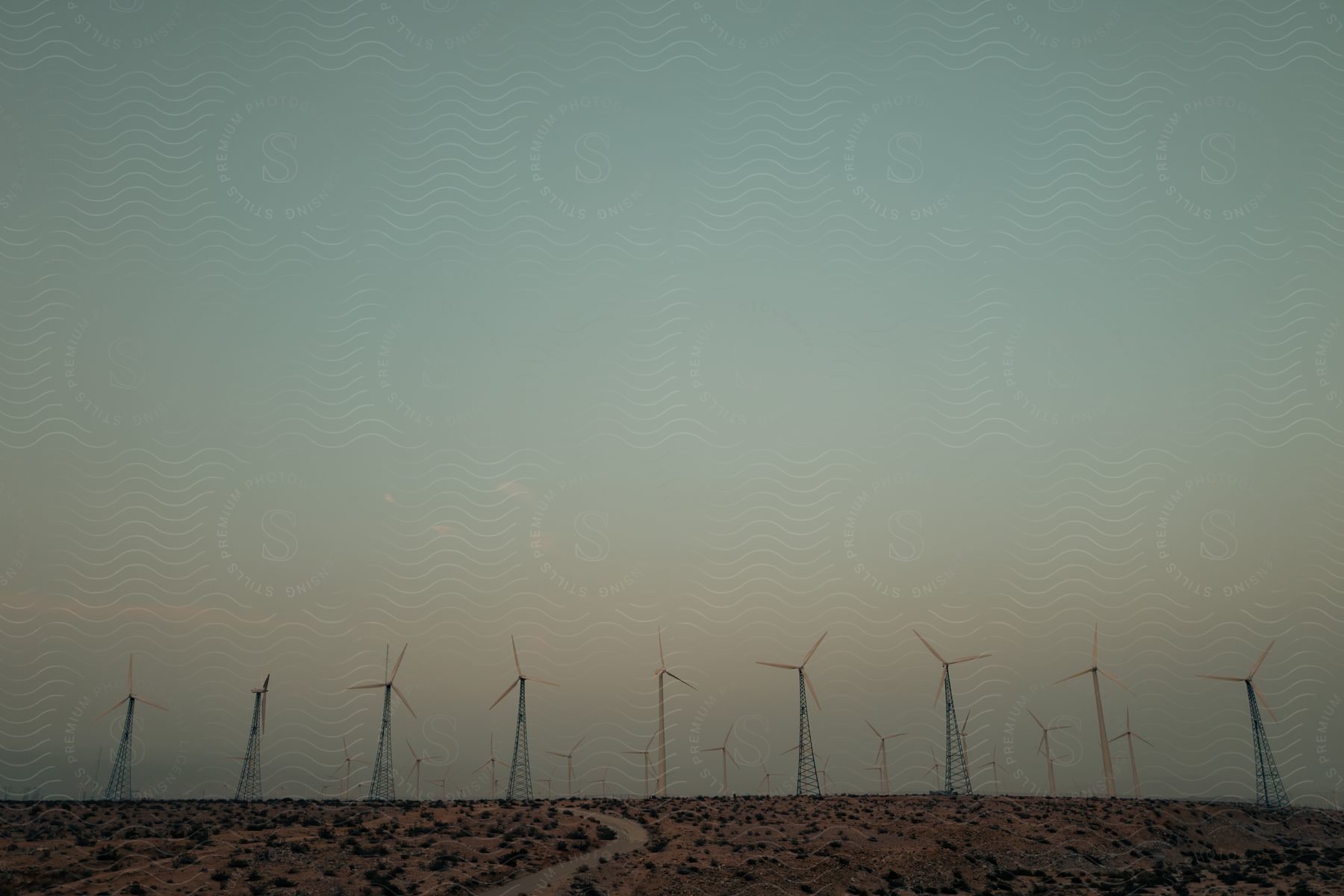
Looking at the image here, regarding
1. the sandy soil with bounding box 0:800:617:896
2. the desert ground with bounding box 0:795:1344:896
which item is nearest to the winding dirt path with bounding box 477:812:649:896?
the desert ground with bounding box 0:795:1344:896

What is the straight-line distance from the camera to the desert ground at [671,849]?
6962 centimetres

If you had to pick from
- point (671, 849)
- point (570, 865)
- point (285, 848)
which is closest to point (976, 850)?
point (671, 849)

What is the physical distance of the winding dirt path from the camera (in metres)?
68.5

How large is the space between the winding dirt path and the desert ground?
258 millimetres

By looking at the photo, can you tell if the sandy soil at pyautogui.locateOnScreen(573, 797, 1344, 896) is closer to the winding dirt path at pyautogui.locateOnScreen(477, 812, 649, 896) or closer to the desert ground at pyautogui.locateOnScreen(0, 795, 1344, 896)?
the desert ground at pyautogui.locateOnScreen(0, 795, 1344, 896)

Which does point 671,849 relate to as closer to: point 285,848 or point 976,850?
point 976,850

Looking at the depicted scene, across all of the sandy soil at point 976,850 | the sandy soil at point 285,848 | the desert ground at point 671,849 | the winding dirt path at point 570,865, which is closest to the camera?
the sandy soil at point 285,848

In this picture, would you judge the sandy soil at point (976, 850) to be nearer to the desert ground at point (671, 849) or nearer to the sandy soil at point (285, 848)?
the desert ground at point (671, 849)

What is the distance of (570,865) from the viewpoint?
75812 millimetres

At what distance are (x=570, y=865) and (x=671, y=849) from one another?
10.4 metres

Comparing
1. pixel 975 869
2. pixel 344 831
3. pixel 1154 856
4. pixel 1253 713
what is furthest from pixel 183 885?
pixel 1253 713

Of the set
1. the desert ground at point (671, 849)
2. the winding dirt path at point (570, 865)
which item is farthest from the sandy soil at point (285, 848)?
the winding dirt path at point (570, 865)

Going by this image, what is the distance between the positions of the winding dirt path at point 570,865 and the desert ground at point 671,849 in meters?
0.26

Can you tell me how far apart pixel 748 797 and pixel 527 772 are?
29691 mm
